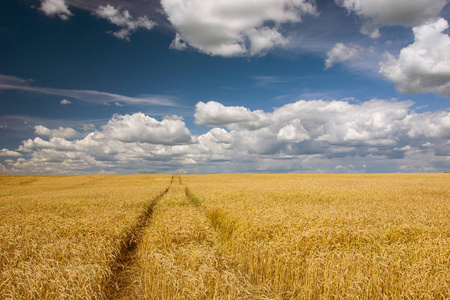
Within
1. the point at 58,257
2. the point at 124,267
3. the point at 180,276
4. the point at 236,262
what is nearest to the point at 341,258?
the point at 236,262

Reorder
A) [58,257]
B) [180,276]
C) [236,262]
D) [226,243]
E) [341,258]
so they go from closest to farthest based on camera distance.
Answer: [180,276] → [341,258] → [58,257] → [236,262] → [226,243]

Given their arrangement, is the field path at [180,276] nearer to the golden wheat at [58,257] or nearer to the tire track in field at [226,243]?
the tire track in field at [226,243]

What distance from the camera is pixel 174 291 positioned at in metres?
6.11

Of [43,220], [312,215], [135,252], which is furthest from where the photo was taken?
[43,220]

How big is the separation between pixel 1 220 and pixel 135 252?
8685 mm

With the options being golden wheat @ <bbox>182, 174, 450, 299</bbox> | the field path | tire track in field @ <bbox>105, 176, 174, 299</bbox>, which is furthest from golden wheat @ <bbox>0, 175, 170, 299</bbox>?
golden wheat @ <bbox>182, 174, 450, 299</bbox>

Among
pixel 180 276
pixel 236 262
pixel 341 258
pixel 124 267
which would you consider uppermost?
pixel 341 258

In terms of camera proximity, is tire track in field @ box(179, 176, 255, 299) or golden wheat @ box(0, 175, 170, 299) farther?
tire track in field @ box(179, 176, 255, 299)

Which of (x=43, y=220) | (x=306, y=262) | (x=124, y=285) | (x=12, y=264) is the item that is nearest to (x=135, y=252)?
(x=124, y=285)

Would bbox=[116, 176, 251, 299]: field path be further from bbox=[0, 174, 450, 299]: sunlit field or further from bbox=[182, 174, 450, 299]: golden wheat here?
bbox=[182, 174, 450, 299]: golden wheat

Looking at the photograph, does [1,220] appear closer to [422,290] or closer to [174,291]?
[174,291]

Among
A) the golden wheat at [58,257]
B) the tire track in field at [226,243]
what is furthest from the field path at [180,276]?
the golden wheat at [58,257]

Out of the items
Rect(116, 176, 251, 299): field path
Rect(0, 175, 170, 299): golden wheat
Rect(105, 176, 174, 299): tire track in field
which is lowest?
Rect(105, 176, 174, 299): tire track in field

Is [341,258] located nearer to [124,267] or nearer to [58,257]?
[124,267]
